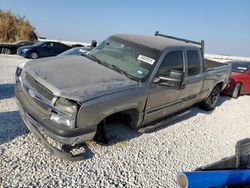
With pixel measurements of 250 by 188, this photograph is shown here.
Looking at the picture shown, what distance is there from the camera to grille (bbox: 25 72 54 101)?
11.7ft

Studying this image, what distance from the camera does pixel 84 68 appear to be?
176 inches

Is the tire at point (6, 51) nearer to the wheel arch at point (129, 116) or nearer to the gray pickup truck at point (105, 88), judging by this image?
the gray pickup truck at point (105, 88)

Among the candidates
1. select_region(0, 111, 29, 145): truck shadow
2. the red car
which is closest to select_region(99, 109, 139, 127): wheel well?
select_region(0, 111, 29, 145): truck shadow

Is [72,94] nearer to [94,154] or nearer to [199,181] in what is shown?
[94,154]

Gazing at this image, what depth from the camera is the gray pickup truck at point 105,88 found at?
138 inches

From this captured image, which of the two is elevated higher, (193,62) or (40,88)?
(193,62)

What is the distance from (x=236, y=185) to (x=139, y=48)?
3169 mm

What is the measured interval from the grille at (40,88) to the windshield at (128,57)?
143 centimetres

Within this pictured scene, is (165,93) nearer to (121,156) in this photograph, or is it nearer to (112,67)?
(112,67)

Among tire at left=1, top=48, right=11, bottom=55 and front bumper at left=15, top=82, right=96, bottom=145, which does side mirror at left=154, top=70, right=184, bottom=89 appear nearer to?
front bumper at left=15, top=82, right=96, bottom=145

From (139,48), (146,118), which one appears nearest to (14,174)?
(146,118)

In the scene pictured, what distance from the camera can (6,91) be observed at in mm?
6793

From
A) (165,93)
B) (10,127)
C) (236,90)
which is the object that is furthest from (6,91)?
(236,90)

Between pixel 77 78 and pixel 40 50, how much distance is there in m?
15.4
